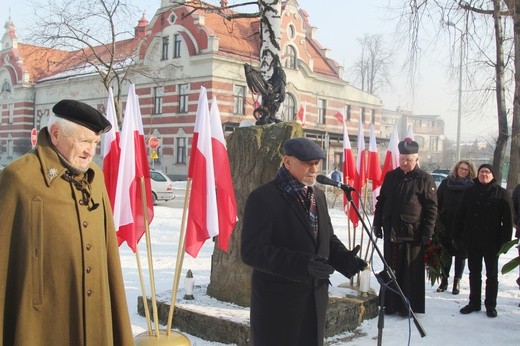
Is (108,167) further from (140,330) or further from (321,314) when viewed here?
(321,314)

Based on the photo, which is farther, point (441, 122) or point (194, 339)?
point (441, 122)

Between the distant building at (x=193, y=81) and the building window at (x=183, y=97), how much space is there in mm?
64

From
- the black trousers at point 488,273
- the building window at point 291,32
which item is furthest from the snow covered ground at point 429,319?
the building window at point 291,32

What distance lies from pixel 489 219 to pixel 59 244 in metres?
5.17

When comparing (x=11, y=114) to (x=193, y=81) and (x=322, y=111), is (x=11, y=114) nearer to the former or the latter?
(x=193, y=81)

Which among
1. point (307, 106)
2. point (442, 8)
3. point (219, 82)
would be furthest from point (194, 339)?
point (307, 106)

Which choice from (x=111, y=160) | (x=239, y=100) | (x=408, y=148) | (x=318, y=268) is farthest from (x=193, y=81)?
(x=318, y=268)

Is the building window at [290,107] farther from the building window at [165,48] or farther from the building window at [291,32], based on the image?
the building window at [165,48]

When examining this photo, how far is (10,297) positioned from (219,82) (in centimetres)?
3113

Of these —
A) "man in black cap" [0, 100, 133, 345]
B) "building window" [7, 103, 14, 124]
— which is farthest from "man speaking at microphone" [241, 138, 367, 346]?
"building window" [7, 103, 14, 124]

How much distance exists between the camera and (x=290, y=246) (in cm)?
325

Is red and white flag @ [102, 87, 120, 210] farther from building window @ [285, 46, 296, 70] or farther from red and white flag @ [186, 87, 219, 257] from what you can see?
building window @ [285, 46, 296, 70]

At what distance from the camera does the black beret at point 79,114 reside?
261 centimetres

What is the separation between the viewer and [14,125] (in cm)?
4641
